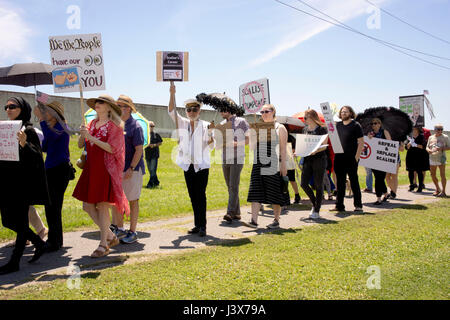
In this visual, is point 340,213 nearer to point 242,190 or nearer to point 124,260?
point 242,190

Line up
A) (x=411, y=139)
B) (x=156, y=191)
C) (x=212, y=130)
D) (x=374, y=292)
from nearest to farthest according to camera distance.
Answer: (x=374, y=292) → (x=212, y=130) → (x=156, y=191) → (x=411, y=139)

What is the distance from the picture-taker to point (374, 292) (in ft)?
12.2

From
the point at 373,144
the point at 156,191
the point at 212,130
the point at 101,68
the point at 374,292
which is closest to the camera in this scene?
the point at 374,292

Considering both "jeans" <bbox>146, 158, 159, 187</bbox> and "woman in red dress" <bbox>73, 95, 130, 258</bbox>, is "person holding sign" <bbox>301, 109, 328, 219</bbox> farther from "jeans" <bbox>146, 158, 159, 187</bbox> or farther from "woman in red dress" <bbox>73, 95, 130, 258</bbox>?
"jeans" <bbox>146, 158, 159, 187</bbox>

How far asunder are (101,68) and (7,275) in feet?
10.1

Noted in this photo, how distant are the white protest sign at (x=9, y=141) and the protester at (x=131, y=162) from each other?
148 centimetres

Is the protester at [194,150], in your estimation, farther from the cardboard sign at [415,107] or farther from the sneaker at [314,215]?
the cardboard sign at [415,107]

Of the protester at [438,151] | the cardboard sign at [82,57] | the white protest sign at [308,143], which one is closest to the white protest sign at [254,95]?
the white protest sign at [308,143]

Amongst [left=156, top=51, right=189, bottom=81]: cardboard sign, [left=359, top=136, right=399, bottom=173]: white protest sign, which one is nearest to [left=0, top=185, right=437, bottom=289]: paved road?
[left=359, top=136, right=399, bottom=173]: white protest sign

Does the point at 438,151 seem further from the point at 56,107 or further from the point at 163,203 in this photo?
the point at 56,107

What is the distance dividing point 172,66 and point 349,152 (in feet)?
15.2

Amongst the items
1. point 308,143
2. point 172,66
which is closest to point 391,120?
point 308,143

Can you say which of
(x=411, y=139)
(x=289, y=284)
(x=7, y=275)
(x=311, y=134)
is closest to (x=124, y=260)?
(x=7, y=275)

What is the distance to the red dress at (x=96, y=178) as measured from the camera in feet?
16.0
